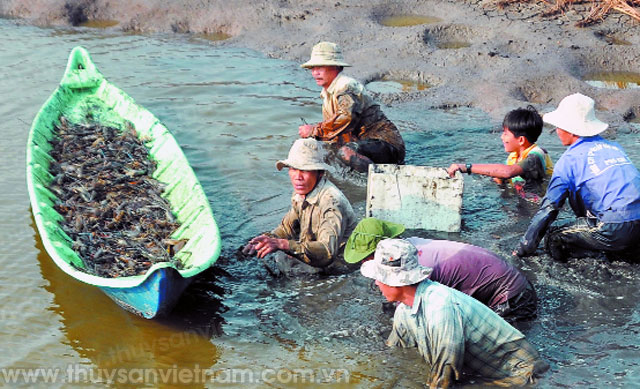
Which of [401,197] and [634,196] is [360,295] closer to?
[401,197]

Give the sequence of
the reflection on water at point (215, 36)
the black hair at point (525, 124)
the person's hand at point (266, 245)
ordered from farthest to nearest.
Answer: the reflection on water at point (215, 36)
the black hair at point (525, 124)
the person's hand at point (266, 245)

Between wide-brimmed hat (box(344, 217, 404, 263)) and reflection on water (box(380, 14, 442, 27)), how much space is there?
377 inches

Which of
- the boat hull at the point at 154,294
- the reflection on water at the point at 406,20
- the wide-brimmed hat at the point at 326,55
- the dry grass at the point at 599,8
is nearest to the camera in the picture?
the boat hull at the point at 154,294

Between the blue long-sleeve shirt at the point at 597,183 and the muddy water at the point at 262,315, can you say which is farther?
the blue long-sleeve shirt at the point at 597,183

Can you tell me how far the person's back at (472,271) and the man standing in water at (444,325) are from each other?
50cm

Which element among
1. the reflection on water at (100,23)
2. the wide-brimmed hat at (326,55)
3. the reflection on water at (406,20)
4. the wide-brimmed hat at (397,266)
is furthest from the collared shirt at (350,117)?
the reflection on water at (100,23)

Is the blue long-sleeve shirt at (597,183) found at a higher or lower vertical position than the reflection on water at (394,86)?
lower

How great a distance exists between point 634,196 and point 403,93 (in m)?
5.77

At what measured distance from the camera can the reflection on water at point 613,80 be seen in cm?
1137

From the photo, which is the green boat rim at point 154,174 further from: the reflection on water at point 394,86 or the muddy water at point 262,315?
the reflection on water at point 394,86

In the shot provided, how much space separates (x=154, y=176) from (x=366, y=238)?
3.99 m

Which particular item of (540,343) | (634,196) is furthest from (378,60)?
(540,343)

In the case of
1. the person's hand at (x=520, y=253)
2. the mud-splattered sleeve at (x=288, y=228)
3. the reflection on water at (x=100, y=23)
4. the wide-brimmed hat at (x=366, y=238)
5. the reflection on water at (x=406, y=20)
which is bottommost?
the person's hand at (x=520, y=253)

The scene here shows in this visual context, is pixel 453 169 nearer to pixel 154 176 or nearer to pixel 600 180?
pixel 600 180
